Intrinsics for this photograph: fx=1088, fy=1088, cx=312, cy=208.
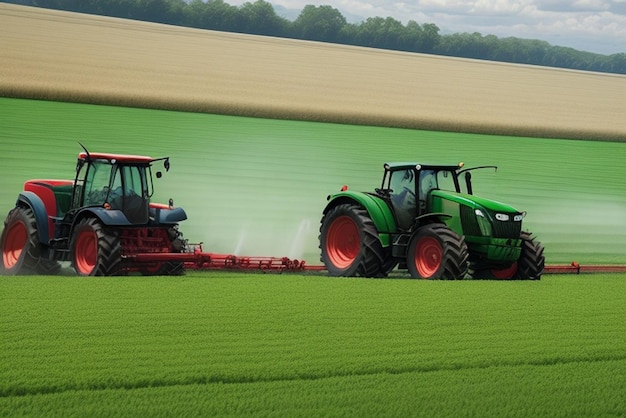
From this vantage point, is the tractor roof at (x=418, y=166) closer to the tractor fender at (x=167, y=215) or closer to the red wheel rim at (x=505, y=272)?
the red wheel rim at (x=505, y=272)

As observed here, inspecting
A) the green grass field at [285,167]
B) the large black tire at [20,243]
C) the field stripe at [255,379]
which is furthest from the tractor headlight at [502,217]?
the large black tire at [20,243]

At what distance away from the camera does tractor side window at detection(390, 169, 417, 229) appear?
48.8 ft

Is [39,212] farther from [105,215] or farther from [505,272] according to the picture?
[505,272]

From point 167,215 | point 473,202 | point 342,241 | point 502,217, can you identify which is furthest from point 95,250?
point 502,217

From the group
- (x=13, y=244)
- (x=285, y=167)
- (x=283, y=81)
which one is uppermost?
(x=283, y=81)

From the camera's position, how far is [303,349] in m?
9.18

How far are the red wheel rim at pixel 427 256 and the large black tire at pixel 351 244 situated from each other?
61 centimetres

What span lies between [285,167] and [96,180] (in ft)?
34.3

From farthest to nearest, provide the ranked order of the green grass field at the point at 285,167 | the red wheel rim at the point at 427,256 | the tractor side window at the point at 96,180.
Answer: the green grass field at the point at 285,167
the tractor side window at the point at 96,180
the red wheel rim at the point at 427,256

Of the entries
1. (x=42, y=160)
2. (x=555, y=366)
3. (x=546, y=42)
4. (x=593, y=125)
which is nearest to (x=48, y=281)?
(x=555, y=366)

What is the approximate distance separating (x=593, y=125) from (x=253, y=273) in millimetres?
29887

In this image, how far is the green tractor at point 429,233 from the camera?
1434 centimetres

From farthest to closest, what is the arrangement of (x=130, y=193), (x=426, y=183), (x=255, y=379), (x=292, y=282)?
1. (x=426, y=183)
2. (x=130, y=193)
3. (x=292, y=282)
4. (x=255, y=379)

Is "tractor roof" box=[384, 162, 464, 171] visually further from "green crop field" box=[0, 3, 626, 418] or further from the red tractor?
the red tractor
